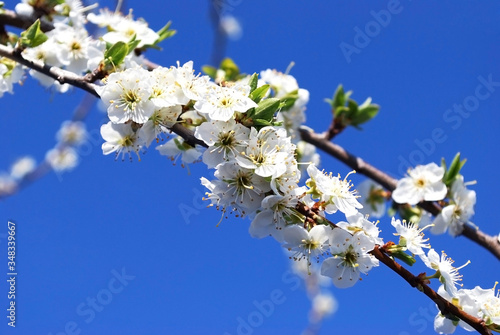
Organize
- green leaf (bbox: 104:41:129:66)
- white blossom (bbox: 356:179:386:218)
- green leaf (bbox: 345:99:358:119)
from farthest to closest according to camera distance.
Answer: white blossom (bbox: 356:179:386:218) < green leaf (bbox: 345:99:358:119) < green leaf (bbox: 104:41:129:66)

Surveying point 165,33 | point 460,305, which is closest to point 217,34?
point 165,33

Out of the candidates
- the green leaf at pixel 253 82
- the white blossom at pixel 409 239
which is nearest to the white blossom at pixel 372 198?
the white blossom at pixel 409 239

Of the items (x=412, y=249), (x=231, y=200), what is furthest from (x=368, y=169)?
(x=231, y=200)

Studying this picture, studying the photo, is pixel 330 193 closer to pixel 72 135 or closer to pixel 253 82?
pixel 253 82

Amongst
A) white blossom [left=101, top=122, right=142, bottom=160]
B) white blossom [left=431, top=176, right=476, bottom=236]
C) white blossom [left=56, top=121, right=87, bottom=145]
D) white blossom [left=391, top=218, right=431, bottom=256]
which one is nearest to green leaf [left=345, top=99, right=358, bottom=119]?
white blossom [left=431, top=176, right=476, bottom=236]

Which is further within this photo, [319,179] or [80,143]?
[80,143]

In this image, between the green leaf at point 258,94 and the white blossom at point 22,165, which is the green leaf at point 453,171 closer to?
the green leaf at point 258,94

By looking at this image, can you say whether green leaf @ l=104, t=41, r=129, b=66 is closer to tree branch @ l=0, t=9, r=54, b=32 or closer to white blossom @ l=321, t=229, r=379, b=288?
A: tree branch @ l=0, t=9, r=54, b=32

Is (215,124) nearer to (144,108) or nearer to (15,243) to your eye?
(144,108)
